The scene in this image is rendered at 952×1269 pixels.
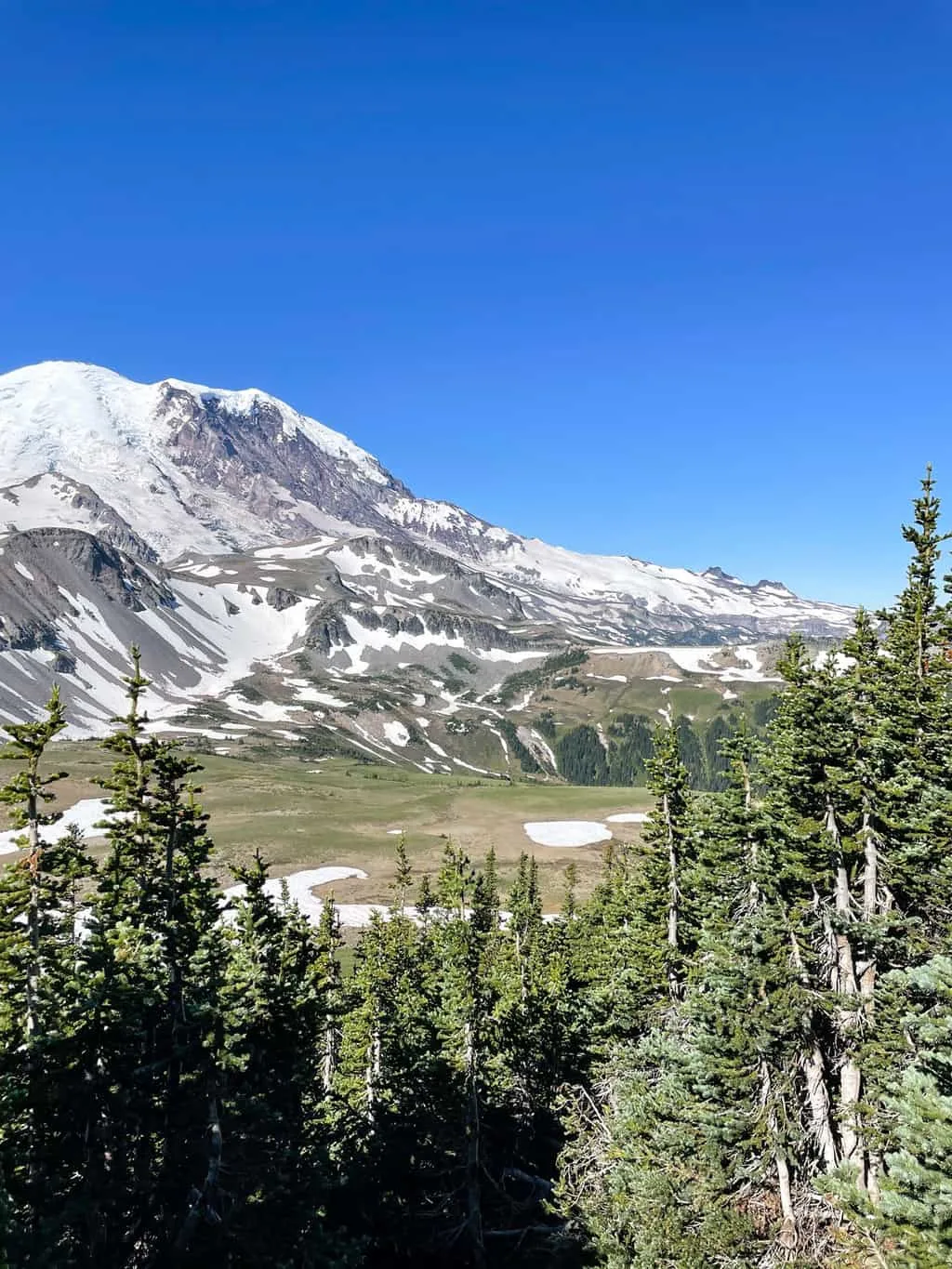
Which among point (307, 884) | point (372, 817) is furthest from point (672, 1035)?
point (372, 817)

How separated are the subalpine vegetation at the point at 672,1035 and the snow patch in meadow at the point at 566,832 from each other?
350ft

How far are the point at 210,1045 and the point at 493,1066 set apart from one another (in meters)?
16.8

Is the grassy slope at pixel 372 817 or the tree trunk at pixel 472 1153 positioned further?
the grassy slope at pixel 372 817

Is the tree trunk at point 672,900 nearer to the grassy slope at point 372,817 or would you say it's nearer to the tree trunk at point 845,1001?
the tree trunk at point 845,1001

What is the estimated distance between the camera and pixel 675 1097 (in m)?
23.1

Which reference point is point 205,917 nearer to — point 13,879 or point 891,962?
point 13,879

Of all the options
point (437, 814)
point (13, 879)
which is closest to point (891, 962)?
point (13, 879)

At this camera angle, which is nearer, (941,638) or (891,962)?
(891,962)

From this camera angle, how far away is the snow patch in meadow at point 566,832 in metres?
136

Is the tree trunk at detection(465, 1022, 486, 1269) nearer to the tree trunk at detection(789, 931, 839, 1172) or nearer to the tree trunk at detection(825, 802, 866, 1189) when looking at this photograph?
the tree trunk at detection(789, 931, 839, 1172)

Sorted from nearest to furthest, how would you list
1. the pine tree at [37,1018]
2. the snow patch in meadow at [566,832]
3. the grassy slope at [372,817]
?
the pine tree at [37,1018]
the grassy slope at [372,817]
the snow patch in meadow at [566,832]

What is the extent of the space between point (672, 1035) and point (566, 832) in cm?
11813

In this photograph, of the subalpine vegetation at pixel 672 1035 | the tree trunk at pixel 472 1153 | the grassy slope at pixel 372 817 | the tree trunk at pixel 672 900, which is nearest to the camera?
the subalpine vegetation at pixel 672 1035

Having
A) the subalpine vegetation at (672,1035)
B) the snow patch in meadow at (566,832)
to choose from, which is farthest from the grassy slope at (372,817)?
the subalpine vegetation at (672,1035)
